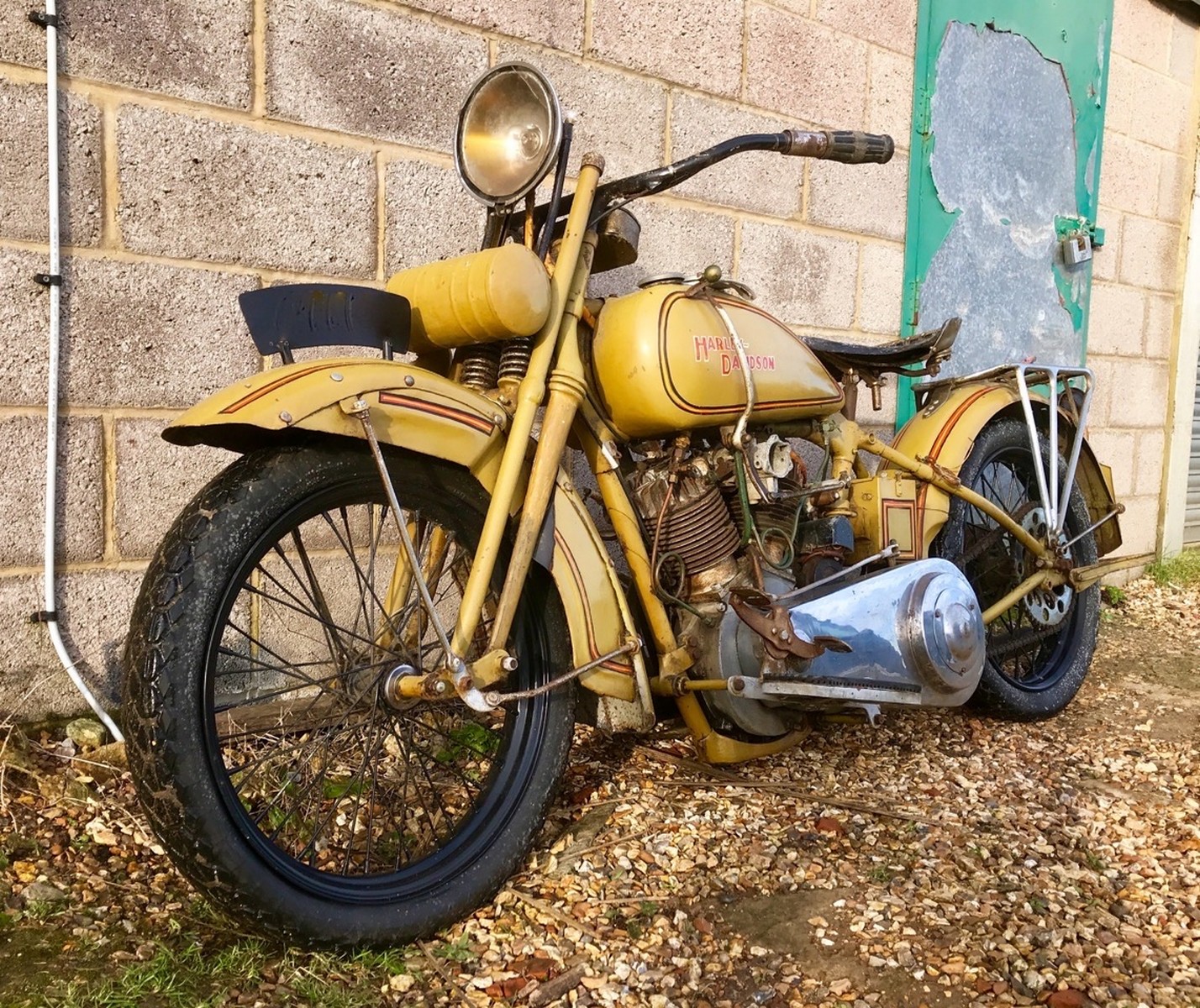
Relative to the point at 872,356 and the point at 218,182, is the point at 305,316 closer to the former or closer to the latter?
the point at 218,182

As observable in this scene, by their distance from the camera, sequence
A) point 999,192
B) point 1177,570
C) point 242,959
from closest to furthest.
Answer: point 242,959 → point 999,192 → point 1177,570

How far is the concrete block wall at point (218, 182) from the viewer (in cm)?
Answer: 223

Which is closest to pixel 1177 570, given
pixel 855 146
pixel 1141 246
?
pixel 1141 246

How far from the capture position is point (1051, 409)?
9.32 ft

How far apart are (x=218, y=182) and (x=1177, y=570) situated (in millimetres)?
5004

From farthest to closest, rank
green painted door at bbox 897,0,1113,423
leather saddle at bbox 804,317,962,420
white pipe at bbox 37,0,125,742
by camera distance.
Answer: green painted door at bbox 897,0,1113,423 < leather saddle at bbox 804,317,962,420 < white pipe at bbox 37,0,125,742

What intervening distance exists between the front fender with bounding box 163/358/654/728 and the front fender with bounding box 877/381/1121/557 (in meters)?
0.88

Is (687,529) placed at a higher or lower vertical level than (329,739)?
higher

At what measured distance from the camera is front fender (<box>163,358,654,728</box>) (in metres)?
1.57

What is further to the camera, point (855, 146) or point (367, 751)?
point (855, 146)

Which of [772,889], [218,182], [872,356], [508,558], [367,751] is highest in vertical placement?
[218,182]

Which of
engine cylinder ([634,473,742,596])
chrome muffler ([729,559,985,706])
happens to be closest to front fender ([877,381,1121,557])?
chrome muffler ([729,559,985,706])

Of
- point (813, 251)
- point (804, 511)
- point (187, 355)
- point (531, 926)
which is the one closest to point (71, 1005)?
point (531, 926)

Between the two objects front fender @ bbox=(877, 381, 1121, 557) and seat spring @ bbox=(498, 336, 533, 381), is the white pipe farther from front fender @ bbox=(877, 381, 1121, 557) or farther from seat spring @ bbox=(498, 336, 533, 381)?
front fender @ bbox=(877, 381, 1121, 557)
